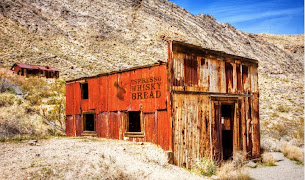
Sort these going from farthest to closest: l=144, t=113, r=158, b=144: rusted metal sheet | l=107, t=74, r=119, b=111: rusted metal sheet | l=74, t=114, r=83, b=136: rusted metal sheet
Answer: l=74, t=114, r=83, b=136: rusted metal sheet → l=107, t=74, r=119, b=111: rusted metal sheet → l=144, t=113, r=158, b=144: rusted metal sheet

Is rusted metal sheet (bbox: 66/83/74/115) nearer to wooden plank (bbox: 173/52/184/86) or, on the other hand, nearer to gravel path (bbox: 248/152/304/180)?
wooden plank (bbox: 173/52/184/86)

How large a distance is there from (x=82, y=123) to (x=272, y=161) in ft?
31.5

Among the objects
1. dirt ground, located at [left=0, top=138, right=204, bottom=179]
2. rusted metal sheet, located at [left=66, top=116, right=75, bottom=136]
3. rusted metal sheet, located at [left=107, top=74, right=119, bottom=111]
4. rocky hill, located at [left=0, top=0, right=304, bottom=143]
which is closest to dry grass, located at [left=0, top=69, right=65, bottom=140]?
rusted metal sheet, located at [left=66, top=116, right=75, bottom=136]

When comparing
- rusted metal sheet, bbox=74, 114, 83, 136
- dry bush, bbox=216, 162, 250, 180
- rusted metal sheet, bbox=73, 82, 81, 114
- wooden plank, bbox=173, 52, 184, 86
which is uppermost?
wooden plank, bbox=173, 52, 184, 86

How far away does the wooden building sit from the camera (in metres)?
9.38

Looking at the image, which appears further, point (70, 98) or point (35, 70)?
point (35, 70)

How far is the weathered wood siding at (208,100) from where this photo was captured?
9.41m

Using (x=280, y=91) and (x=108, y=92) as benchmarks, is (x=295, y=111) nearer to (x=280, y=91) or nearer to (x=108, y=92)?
(x=280, y=91)

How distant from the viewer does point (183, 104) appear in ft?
31.3

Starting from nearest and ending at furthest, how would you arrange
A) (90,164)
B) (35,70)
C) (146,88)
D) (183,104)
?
(90,164)
(183,104)
(146,88)
(35,70)

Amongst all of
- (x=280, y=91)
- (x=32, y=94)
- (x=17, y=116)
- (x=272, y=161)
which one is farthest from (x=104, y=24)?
(x=272, y=161)

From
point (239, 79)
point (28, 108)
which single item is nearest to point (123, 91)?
point (239, 79)

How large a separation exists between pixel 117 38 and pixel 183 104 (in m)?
38.0

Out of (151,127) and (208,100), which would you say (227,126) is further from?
(151,127)
